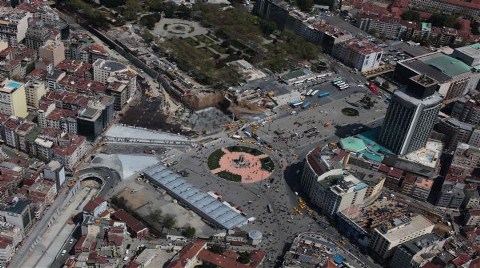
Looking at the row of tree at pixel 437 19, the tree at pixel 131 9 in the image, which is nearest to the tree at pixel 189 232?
the tree at pixel 131 9

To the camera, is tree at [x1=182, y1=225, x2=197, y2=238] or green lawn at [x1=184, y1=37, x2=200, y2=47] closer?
tree at [x1=182, y1=225, x2=197, y2=238]

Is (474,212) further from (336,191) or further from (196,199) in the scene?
(196,199)

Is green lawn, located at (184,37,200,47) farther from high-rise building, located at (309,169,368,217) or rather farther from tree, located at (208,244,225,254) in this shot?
tree, located at (208,244,225,254)

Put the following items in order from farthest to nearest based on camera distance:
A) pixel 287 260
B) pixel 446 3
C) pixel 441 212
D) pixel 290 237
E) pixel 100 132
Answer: pixel 446 3 < pixel 100 132 < pixel 441 212 < pixel 290 237 < pixel 287 260

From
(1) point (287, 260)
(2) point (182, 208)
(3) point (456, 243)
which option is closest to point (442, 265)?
(3) point (456, 243)

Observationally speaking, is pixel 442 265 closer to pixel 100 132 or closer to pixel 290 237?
pixel 290 237

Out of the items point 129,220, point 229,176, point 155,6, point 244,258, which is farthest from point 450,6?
point 129,220

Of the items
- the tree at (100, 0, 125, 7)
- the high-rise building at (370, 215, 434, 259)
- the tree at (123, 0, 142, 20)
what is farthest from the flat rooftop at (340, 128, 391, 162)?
the tree at (100, 0, 125, 7)
